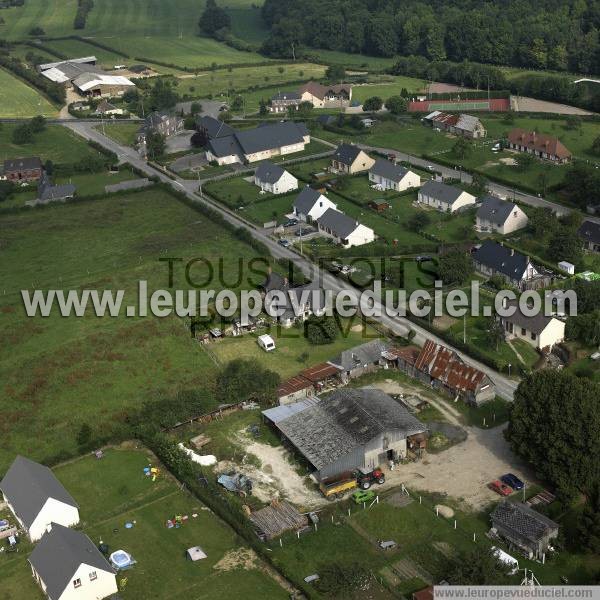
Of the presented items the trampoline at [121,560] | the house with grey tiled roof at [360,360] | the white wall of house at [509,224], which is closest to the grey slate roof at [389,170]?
the white wall of house at [509,224]

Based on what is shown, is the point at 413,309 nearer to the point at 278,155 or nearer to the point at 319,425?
the point at 319,425

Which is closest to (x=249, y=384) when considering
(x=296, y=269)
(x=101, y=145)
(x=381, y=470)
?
(x=381, y=470)

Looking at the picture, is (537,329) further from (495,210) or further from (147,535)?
(147,535)

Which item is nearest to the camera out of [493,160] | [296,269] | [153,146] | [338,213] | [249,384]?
[249,384]

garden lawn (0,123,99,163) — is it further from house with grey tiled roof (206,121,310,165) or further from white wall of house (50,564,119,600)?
white wall of house (50,564,119,600)

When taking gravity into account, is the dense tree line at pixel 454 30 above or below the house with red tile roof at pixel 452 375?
above

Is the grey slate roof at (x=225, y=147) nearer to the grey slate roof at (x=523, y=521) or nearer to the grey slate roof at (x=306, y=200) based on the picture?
the grey slate roof at (x=306, y=200)
